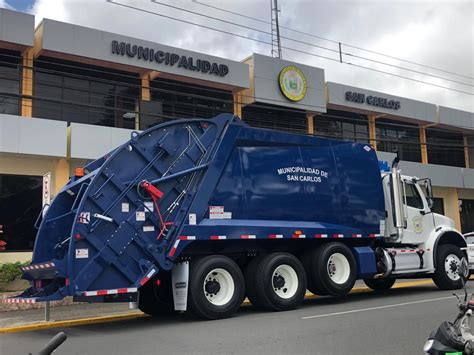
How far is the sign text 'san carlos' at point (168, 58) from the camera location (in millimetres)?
19344

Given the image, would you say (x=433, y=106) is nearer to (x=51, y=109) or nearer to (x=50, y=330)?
(x=51, y=109)

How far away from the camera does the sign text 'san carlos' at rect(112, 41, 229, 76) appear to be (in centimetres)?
1934

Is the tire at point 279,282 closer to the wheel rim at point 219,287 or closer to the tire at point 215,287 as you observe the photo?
the tire at point 215,287

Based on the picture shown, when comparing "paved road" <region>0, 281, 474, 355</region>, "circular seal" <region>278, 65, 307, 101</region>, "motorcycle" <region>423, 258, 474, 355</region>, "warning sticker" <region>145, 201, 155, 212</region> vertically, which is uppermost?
"circular seal" <region>278, 65, 307, 101</region>

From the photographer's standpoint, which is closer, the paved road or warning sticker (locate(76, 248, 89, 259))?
the paved road

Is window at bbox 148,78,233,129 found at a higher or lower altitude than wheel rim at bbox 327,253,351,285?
higher

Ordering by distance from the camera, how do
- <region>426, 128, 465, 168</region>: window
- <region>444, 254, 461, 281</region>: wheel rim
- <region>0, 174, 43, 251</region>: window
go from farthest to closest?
<region>426, 128, 465, 168</region>: window
<region>0, 174, 43, 251</region>: window
<region>444, 254, 461, 281</region>: wheel rim

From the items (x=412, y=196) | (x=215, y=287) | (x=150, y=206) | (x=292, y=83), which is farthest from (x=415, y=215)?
(x=292, y=83)

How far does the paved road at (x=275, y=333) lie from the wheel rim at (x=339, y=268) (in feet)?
1.97

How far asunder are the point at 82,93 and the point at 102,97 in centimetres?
78

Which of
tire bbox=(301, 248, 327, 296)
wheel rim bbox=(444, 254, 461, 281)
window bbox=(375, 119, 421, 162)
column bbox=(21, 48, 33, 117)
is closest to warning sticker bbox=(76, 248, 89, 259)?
tire bbox=(301, 248, 327, 296)

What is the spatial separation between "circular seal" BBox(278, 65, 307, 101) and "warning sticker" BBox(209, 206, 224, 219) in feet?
44.0

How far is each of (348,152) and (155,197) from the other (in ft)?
16.9

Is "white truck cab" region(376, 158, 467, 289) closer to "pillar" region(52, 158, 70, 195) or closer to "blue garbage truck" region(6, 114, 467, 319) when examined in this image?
"blue garbage truck" region(6, 114, 467, 319)
